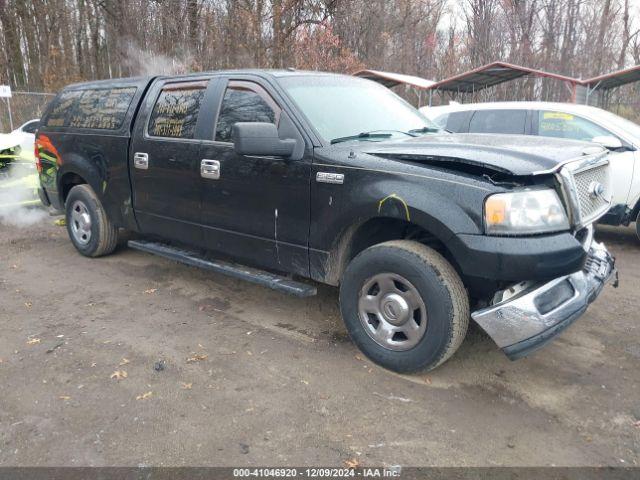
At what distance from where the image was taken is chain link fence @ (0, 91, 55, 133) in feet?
58.2

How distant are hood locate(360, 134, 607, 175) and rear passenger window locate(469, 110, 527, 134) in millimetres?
3606

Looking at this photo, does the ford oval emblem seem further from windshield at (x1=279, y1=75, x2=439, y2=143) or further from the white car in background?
the white car in background

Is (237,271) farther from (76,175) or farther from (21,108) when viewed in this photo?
(21,108)

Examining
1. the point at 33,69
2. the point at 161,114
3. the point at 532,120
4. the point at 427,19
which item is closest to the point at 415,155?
the point at 161,114

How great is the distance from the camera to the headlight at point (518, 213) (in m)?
2.88

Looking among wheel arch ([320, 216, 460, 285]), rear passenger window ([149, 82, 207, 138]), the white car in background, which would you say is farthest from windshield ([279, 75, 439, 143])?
the white car in background

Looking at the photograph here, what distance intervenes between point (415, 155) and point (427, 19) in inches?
1003

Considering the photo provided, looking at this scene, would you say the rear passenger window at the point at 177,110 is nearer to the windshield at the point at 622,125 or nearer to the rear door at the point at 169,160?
the rear door at the point at 169,160

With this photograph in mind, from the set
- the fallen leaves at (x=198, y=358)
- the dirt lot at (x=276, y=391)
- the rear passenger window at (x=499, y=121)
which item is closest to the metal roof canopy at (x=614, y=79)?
the rear passenger window at (x=499, y=121)

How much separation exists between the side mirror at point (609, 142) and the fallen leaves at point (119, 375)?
5.37 m

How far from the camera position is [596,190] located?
3.40 m

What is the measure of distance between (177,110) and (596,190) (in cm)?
334

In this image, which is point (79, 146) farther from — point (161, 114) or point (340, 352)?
point (340, 352)

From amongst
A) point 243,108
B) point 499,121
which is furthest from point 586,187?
point 499,121
